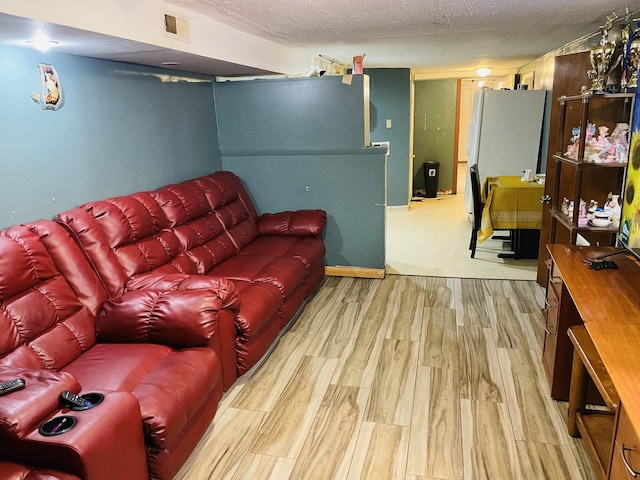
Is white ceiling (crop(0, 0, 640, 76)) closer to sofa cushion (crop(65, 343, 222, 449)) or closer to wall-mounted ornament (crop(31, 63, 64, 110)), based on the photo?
wall-mounted ornament (crop(31, 63, 64, 110))

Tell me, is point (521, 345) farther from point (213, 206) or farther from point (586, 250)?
point (213, 206)

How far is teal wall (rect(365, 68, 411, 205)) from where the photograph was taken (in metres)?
6.85

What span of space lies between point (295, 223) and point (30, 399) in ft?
9.07

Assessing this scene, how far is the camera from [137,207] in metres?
2.89

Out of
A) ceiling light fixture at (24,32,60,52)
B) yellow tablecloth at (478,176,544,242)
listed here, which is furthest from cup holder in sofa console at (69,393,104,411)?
yellow tablecloth at (478,176,544,242)

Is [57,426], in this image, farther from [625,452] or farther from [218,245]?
[218,245]

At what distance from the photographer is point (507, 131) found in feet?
18.8

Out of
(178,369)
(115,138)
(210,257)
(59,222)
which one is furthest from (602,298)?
(115,138)

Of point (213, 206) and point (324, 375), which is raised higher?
point (213, 206)

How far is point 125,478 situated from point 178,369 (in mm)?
492

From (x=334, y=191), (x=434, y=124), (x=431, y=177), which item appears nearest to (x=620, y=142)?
(x=334, y=191)

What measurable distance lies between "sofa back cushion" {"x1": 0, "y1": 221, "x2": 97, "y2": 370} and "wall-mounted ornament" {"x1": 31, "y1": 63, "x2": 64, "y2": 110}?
0.69 m

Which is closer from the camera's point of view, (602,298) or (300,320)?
(602,298)

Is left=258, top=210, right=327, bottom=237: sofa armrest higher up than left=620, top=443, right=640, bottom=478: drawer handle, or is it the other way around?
left=258, top=210, right=327, bottom=237: sofa armrest
